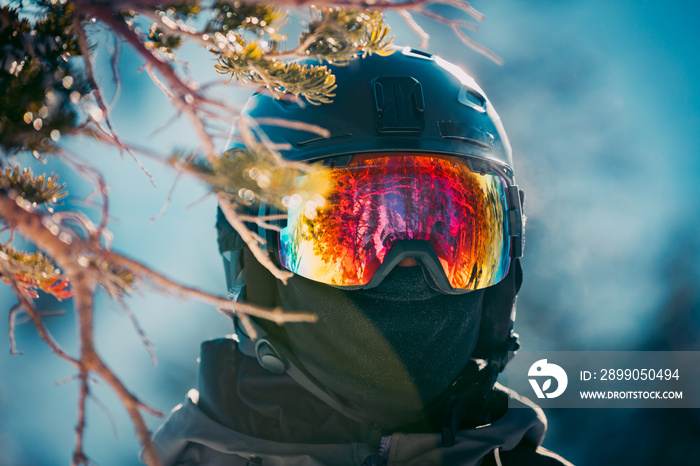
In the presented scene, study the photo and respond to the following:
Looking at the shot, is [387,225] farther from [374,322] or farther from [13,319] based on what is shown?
[13,319]

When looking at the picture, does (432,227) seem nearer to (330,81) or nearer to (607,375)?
(330,81)

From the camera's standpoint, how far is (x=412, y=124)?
1.81m

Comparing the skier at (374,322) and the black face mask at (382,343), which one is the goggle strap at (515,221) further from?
the black face mask at (382,343)

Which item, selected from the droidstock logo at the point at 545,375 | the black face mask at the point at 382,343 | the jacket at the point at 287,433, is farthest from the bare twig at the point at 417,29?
the droidstock logo at the point at 545,375

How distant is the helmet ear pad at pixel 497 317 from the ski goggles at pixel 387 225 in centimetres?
34

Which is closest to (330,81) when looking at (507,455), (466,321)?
(466,321)

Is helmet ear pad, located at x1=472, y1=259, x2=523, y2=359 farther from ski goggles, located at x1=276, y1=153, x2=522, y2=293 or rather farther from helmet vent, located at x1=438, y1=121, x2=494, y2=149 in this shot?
helmet vent, located at x1=438, y1=121, x2=494, y2=149

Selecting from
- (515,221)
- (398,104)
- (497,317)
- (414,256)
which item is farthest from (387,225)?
(497,317)

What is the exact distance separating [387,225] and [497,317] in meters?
0.74

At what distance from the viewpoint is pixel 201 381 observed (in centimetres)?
180

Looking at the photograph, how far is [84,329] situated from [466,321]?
4.71ft

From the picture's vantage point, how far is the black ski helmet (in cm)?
178

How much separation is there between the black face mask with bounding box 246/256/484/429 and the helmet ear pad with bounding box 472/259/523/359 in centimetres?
35

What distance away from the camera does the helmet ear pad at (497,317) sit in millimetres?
2062
